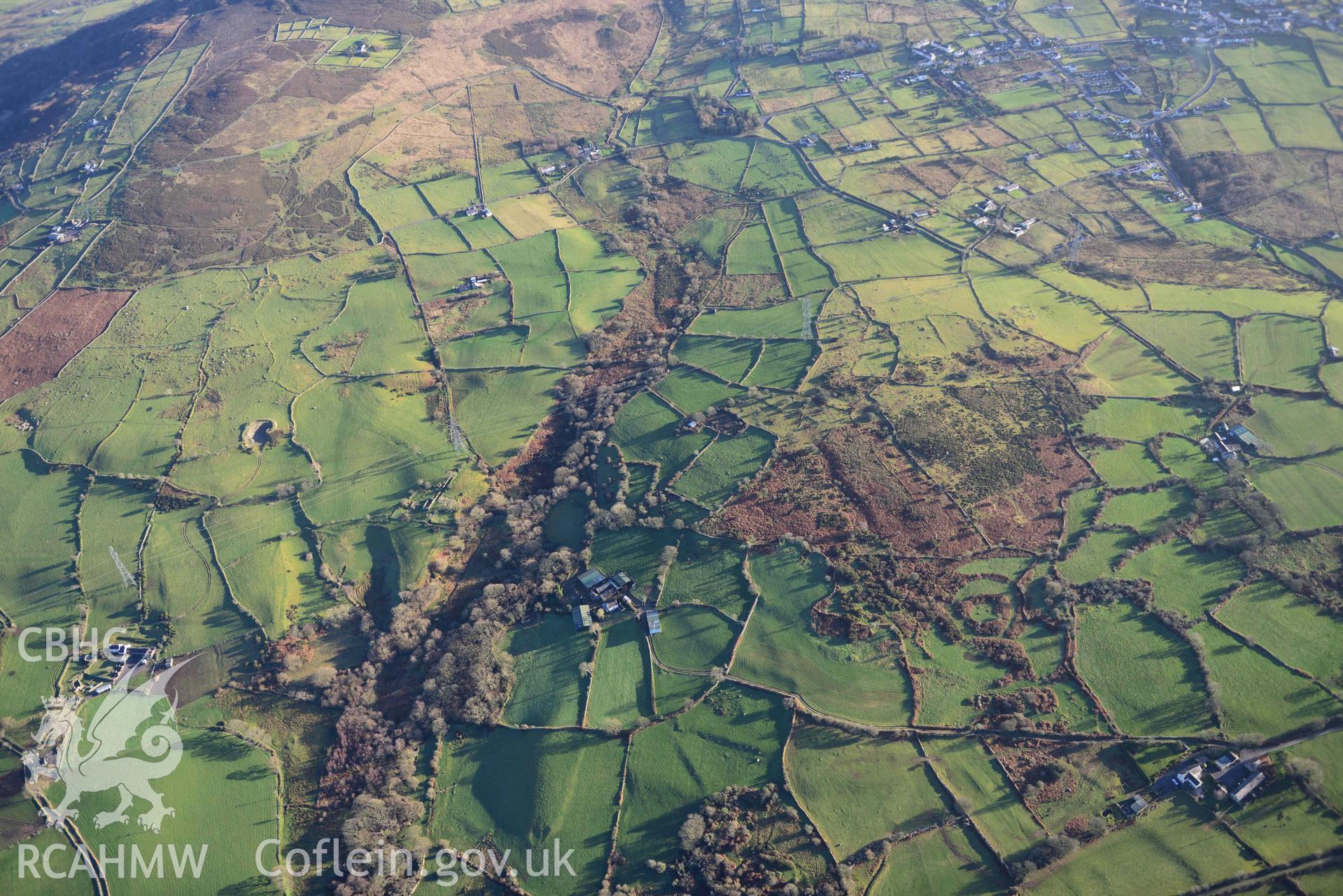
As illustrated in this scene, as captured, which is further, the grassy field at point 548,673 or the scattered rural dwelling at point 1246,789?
the grassy field at point 548,673

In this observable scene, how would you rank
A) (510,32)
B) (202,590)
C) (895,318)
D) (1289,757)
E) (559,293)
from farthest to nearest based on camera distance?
(510,32)
(559,293)
(895,318)
(202,590)
(1289,757)

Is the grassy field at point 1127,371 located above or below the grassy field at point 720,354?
below

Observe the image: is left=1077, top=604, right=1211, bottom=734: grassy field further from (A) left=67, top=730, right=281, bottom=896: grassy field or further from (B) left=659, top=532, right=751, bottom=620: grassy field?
(A) left=67, top=730, right=281, bottom=896: grassy field

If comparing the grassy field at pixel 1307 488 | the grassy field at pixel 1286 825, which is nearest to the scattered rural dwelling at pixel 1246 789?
the grassy field at pixel 1286 825

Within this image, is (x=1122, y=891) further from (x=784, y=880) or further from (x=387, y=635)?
(x=387, y=635)

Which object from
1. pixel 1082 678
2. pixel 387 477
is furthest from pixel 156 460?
pixel 1082 678

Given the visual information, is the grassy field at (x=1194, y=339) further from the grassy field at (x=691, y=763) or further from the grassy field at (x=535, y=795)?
the grassy field at (x=535, y=795)

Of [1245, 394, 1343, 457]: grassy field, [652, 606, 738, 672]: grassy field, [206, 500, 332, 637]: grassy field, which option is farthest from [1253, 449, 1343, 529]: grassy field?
[206, 500, 332, 637]: grassy field
